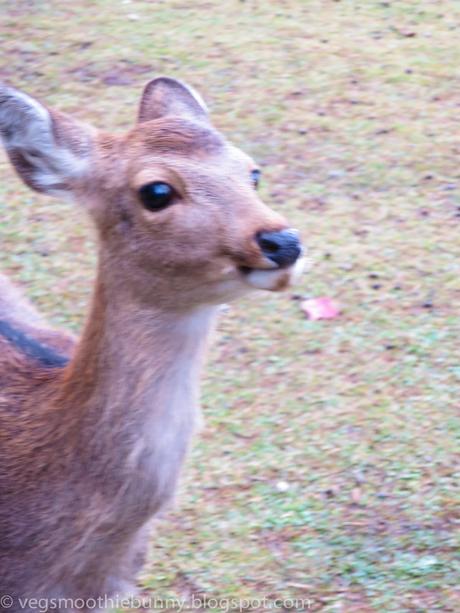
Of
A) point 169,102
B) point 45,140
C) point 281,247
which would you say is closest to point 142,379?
point 281,247

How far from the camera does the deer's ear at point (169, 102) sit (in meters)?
3.44

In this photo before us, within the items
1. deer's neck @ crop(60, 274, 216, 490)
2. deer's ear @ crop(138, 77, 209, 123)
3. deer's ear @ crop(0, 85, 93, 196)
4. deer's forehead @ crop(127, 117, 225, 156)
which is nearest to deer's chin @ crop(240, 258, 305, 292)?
deer's neck @ crop(60, 274, 216, 490)

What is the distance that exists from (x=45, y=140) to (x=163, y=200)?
55 centimetres

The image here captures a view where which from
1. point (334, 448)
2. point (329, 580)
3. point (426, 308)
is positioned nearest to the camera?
point (329, 580)

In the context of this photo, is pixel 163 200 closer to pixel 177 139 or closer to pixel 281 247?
pixel 177 139

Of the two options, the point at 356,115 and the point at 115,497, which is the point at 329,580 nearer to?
the point at 115,497

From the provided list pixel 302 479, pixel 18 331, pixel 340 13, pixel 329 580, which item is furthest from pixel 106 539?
pixel 340 13

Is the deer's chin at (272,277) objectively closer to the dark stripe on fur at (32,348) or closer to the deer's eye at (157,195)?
the deer's eye at (157,195)

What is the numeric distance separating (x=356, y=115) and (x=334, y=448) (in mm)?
3507

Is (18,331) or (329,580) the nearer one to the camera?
(18,331)

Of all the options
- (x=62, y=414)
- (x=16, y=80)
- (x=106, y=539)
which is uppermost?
(x=62, y=414)

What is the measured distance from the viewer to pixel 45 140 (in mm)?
3232

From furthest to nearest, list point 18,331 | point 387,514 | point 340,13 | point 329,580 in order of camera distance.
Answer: point 340,13
point 387,514
point 329,580
point 18,331

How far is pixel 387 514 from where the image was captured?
4.62m
